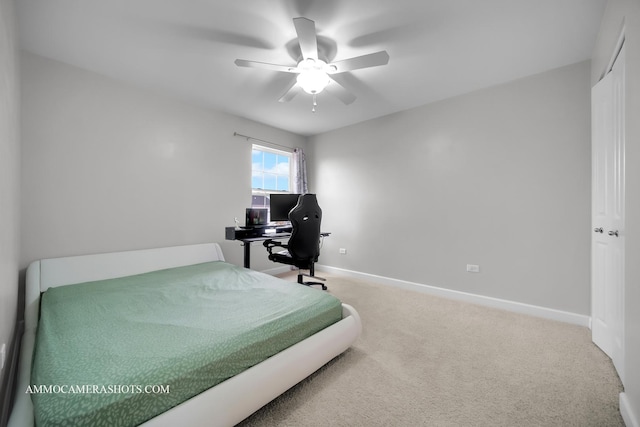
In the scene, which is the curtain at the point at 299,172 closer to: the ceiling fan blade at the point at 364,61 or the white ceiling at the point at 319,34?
the white ceiling at the point at 319,34

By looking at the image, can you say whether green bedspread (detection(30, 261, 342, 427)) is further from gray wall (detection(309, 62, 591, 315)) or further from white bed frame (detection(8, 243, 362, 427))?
gray wall (detection(309, 62, 591, 315))

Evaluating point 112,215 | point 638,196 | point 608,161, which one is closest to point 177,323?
point 112,215

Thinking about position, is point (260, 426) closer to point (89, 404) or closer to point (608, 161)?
point (89, 404)

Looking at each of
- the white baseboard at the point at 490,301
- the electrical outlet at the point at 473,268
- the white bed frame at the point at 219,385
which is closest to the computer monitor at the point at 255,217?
the white bed frame at the point at 219,385

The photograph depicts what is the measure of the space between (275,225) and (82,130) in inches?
97.5

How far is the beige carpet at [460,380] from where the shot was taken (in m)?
1.35

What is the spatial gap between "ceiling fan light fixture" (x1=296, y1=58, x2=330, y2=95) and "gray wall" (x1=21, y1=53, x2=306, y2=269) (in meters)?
1.93

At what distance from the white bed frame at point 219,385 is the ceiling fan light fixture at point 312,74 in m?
1.98

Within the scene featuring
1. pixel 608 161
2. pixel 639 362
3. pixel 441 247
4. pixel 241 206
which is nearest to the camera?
pixel 639 362

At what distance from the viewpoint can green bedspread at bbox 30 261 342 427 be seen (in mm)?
928

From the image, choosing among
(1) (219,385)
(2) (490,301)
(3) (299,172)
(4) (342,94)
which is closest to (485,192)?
(2) (490,301)

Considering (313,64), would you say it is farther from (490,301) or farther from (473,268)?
(490,301)

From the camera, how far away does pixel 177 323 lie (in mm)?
1477

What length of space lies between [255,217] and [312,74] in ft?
7.03
